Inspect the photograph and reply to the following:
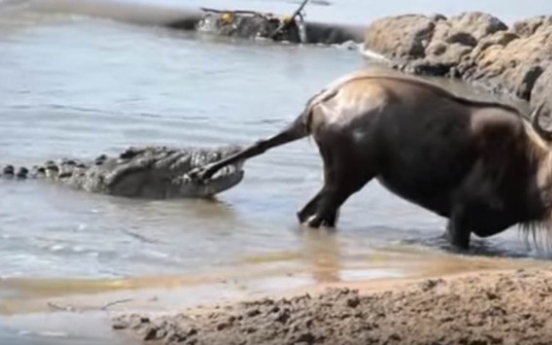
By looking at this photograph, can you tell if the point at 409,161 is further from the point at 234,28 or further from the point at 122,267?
the point at 234,28

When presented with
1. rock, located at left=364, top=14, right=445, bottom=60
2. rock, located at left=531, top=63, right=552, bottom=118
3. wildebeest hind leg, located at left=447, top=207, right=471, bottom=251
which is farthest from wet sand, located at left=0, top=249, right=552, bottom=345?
rock, located at left=364, top=14, right=445, bottom=60

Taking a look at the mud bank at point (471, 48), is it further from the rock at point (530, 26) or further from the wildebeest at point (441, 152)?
the wildebeest at point (441, 152)

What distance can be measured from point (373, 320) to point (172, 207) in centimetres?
446

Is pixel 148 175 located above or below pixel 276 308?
below

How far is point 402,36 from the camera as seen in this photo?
2519 centimetres

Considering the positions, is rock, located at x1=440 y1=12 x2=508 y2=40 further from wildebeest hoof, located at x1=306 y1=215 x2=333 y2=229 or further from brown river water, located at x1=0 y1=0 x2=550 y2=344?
wildebeest hoof, located at x1=306 y1=215 x2=333 y2=229

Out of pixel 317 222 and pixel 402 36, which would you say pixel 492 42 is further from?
pixel 317 222

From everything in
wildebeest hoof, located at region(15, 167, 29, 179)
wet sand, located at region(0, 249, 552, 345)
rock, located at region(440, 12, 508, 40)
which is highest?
wet sand, located at region(0, 249, 552, 345)

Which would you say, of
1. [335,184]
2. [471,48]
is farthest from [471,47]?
[335,184]

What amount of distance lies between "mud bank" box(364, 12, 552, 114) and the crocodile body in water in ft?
28.9

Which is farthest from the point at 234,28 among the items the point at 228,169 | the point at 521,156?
the point at 521,156

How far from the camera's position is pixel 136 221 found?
11.1m

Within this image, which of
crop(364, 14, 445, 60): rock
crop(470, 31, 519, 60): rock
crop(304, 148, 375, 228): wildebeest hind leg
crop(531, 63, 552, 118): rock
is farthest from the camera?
crop(364, 14, 445, 60): rock

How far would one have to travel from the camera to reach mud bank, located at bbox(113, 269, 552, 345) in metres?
7.20
